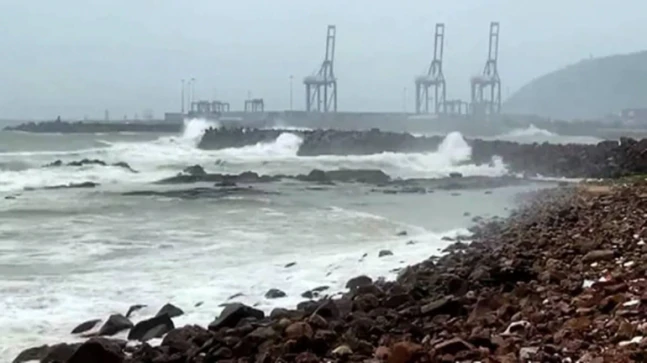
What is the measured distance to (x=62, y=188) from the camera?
25.2m

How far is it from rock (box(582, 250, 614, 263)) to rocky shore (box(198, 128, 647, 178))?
588 inches

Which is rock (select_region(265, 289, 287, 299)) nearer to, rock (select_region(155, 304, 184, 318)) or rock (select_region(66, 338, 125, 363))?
rock (select_region(155, 304, 184, 318))

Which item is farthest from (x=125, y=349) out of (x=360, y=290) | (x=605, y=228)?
(x=605, y=228)

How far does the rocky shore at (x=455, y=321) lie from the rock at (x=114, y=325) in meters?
0.01

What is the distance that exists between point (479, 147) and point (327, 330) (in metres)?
32.6

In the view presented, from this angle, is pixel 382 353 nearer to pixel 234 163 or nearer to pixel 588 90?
pixel 234 163

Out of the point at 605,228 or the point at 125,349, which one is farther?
the point at 605,228

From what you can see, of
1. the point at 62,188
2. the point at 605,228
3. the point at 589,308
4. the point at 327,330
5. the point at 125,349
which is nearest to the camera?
the point at 589,308

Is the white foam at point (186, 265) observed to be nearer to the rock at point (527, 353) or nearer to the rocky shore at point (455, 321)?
the rocky shore at point (455, 321)

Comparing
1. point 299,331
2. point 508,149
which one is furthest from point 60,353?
point 508,149

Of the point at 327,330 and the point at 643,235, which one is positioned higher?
the point at 643,235

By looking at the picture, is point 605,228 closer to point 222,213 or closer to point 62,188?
point 222,213

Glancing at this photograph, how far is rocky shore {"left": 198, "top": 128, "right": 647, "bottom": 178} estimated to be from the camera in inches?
937

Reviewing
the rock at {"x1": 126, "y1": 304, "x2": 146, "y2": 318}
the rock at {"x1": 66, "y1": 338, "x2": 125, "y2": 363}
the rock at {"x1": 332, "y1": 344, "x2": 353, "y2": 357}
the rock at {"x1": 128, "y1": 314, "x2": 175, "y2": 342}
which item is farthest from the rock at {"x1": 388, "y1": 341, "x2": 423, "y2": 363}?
the rock at {"x1": 126, "y1": 304, "x2": 146, "y2": 318}
